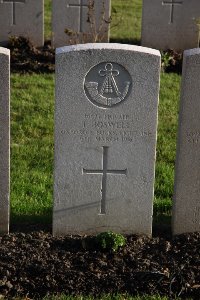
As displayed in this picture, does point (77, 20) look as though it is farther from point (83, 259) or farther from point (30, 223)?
point (83, 259)

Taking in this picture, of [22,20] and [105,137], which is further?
[22,20]

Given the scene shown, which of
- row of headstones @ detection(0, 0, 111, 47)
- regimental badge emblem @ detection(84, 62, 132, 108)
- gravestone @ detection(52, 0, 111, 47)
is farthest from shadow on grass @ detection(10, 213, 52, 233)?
row of headstones @ detection(0, 0, 111, 47)

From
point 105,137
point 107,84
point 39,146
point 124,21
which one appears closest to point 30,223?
point 105,137

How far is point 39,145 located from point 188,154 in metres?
2.60

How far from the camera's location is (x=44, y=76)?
32.9 ft

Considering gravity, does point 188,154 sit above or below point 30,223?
above

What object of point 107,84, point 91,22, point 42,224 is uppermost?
point 91,22

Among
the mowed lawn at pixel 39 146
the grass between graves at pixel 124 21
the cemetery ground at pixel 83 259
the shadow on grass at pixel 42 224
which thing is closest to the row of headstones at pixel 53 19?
the grass between graves at pixel 124 21

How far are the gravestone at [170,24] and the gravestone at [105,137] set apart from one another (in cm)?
597

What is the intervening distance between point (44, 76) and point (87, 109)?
4.77 metres

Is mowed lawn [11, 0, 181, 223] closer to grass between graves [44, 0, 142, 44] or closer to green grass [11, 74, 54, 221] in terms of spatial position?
green grass [11, 74, 54, 221]

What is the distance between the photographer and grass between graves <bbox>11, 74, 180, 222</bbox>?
6.39 meters

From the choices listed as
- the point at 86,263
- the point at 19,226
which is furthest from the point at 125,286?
the point at 19,226

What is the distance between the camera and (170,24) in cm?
1136
